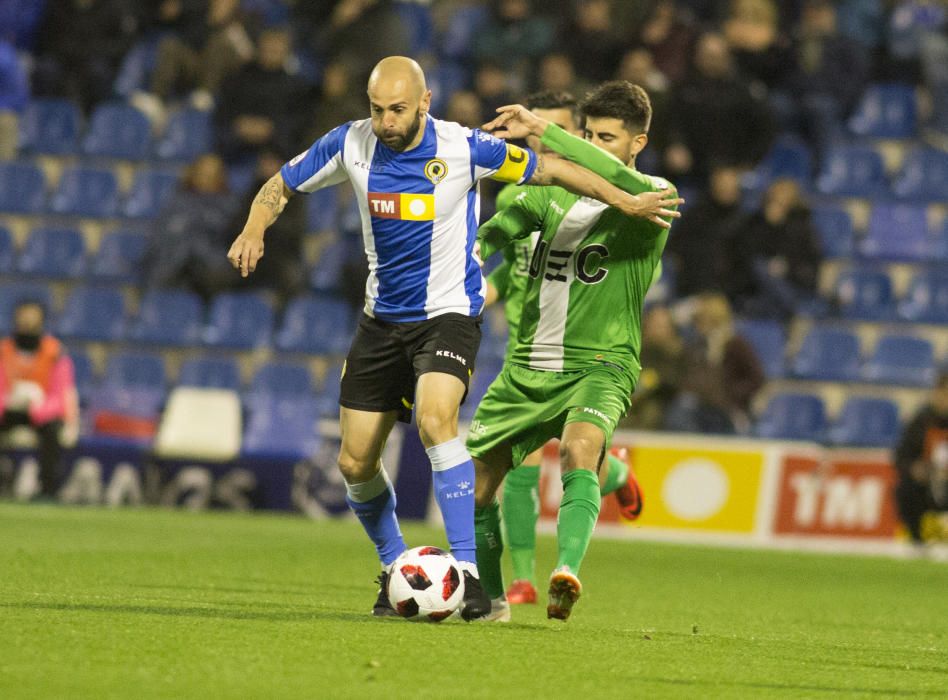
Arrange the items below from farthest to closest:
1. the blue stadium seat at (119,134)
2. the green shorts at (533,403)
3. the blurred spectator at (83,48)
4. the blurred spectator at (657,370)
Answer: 1. the blurred spectator at (83,48)
2. the blue stadium seat at (119,134)
3. the blurred spectator at (657,370)
4. the green shorts at (533,403)

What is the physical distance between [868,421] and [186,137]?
798 cm

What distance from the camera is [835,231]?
16984mm

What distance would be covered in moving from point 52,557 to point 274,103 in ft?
29.7

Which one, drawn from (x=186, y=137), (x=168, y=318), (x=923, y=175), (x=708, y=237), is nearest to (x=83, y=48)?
(x=186, y=137)

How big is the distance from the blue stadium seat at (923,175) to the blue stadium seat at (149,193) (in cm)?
751

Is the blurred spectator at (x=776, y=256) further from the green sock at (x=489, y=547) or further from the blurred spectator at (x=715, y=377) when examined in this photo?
the green sock at (x=489, y=547)

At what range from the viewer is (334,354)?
16766mm

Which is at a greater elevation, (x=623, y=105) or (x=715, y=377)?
(x=623, y=105)

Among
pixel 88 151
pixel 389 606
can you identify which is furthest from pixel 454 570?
pixel 88 151

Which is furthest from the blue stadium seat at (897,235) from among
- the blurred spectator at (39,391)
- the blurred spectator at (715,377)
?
the blurred spectator at (39,391)

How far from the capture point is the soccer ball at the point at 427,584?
648 centimetres

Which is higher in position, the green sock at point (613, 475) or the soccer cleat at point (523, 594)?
the green sock at point (613, 475)

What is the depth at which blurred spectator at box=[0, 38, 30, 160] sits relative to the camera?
19.0 m

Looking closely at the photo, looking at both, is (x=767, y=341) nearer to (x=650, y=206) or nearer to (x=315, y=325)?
(x=315, y=325)
